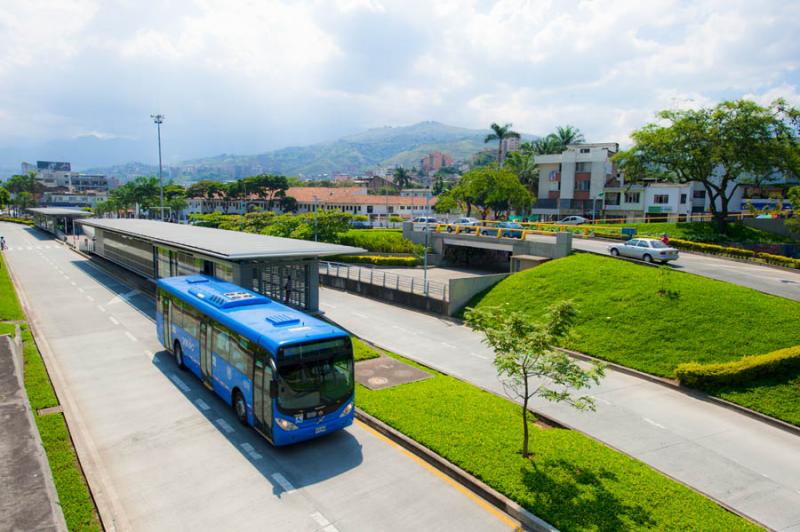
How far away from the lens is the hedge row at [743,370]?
17219 mm

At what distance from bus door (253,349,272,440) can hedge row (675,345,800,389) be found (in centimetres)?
1419

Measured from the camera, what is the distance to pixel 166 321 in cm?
1897

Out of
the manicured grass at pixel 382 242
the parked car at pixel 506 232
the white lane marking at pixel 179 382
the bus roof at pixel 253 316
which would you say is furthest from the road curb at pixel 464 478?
the manicured grass at pixel 382 242

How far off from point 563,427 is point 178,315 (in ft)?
42.6

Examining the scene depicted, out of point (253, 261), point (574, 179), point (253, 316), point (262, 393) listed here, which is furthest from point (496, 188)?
point (262, 393)

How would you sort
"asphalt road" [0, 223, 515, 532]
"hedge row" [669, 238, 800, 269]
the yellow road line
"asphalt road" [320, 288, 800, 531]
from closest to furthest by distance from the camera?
"asphalt road" [0, 223, 515, 532]
the yellow road line
"asphalt road" [320, 288, 800, 531]
"hedge row" [669, 238, 800, 269]

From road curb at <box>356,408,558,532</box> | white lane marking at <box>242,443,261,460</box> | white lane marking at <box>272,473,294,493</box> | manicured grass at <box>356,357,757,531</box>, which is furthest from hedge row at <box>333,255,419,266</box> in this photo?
white lane marking at <box>272,473,294,493</box>

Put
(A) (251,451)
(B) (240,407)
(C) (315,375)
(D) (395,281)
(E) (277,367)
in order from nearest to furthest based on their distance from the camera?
(E) (277,367) → (C) (315,375) → (A) (251,451) → (B) (240,407) → (D) (395,281)

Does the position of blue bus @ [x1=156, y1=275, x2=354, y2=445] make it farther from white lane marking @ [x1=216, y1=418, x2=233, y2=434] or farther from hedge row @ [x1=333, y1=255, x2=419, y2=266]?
hedge row @ [x1=333, y1=255, x2=419, y2=266]

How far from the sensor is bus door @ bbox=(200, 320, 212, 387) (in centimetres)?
1534

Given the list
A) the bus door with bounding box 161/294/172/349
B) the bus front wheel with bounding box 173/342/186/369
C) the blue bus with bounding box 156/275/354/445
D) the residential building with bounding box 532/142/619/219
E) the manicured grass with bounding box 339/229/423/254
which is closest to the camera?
the blue bus with bounding box 156/275/354/445

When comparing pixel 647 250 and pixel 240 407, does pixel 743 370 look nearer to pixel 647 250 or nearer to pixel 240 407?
pixel 647 250

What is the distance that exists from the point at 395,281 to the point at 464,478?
23.9 metres

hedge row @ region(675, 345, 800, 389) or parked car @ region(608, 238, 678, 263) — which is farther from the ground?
parked car @ region(608, 238, 678, 263)
